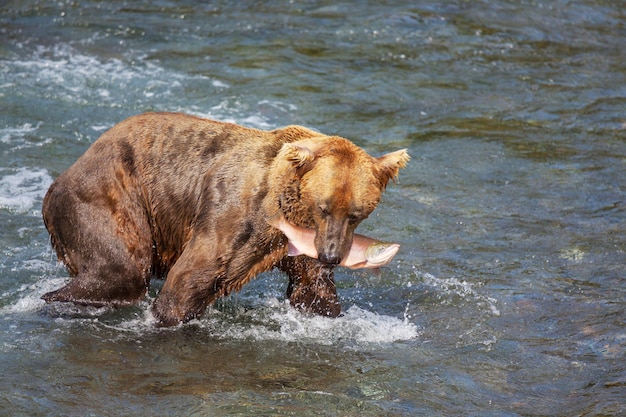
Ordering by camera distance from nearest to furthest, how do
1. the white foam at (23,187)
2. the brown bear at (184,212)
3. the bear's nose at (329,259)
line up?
the bear's nose at (329,259), the brown bear at (184,212), the white foam at (23,187)

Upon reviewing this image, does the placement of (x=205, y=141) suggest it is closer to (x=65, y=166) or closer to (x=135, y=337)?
(x=135, y=337)

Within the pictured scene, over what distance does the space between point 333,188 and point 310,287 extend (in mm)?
1037

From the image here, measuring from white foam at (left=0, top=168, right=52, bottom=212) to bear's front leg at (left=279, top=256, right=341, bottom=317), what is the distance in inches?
114

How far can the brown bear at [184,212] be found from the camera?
6.06 meters

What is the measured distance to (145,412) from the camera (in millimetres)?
5316

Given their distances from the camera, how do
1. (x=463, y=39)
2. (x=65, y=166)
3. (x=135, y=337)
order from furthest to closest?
(x=463, y=39), (x=65, y=166), (x=135, y=337)

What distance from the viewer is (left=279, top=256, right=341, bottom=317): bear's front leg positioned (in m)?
6.36

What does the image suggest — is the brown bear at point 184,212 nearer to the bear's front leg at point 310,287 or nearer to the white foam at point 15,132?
the bear's front leg at point 310,287

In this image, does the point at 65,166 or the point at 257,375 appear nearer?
the point at 257,375

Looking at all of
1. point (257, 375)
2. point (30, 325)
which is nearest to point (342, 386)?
point (257, 375)

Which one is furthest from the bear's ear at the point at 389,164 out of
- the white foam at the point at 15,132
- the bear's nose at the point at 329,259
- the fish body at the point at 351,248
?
the white foam at the point at 15,132

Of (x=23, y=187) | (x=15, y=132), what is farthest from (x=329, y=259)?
(x=15, y=132)

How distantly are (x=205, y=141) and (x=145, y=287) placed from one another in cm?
105

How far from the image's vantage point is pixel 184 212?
6465mm
